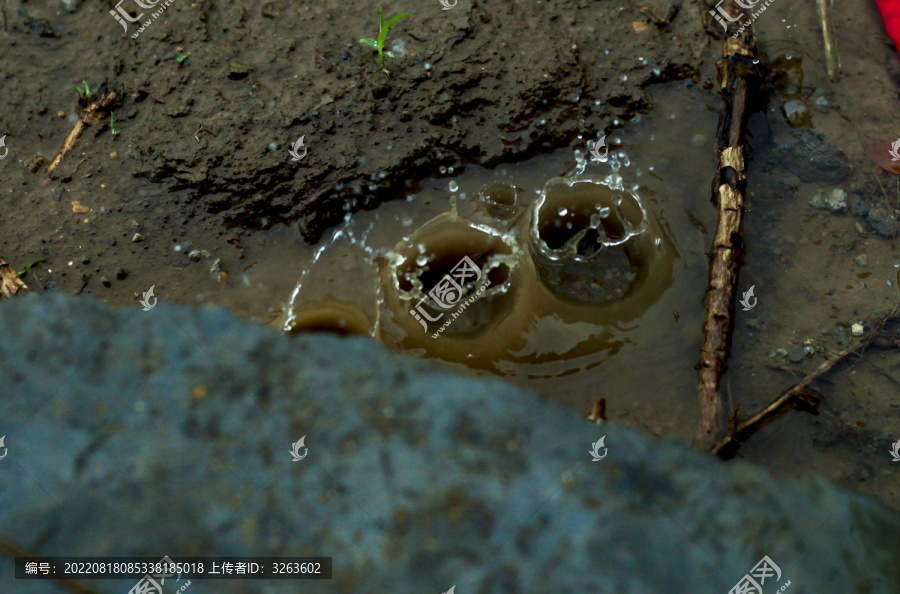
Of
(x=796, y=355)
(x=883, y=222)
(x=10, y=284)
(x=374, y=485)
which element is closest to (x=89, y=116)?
(x=10, y=284)

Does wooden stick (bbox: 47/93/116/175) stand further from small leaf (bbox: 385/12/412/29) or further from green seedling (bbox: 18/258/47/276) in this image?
small leaf (bbox: 385/12/412/29)

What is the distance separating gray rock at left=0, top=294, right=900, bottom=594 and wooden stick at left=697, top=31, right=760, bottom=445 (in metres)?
0.28

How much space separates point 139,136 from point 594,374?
97.4 inches

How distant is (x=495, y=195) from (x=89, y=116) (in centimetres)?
211

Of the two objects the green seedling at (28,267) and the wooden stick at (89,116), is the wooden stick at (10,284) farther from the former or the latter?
the wooden stick at (89,116)

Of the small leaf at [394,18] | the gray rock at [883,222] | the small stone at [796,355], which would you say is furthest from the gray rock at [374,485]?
the small leaf at [394,18]

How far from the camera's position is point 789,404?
2.83 metres

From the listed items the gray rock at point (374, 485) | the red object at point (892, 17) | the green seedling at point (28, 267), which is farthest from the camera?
the red object at point (892, 17)

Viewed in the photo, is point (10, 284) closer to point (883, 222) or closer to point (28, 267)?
point (28, 267)

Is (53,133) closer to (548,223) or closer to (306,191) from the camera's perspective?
(306,191)

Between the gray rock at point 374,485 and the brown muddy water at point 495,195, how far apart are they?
9.8 inches

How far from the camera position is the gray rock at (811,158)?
328 cm

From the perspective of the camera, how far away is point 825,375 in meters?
2.89

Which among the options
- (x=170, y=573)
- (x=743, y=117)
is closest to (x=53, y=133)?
(x=170, y=573)
